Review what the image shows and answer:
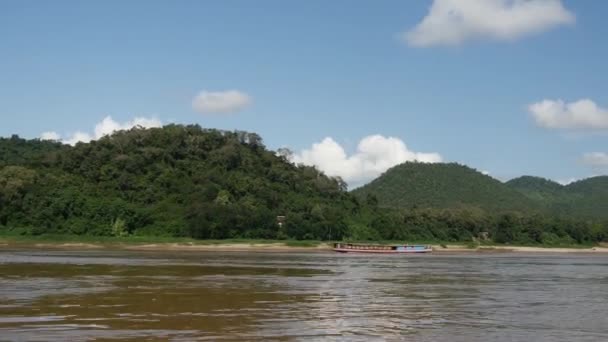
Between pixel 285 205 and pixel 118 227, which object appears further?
pixel 285 205

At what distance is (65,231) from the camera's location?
9912 centimetres

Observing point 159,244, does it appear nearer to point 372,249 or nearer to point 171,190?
point 171,190

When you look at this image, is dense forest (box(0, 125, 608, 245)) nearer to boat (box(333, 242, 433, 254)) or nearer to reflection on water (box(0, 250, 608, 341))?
boat (box(333, 242, 433, 254))

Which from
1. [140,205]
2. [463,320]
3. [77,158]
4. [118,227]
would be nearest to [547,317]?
[463,320]

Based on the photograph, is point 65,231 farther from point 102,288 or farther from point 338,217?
point 102,288

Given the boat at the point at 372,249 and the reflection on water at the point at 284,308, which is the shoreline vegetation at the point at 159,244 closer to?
the boat at the point at 372,249

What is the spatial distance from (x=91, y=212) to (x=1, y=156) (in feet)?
140

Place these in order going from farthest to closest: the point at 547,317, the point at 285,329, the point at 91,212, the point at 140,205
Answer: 1. the point at 140,205
2. the point at 91,212
3. the point at 547,317
4. the point at 285,329

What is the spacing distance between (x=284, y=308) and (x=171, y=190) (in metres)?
92.4

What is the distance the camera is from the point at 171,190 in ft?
377

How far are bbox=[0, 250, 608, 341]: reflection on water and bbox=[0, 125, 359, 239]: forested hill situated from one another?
63.1m

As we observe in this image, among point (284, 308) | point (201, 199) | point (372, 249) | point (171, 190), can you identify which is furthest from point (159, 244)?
point (284, 308)

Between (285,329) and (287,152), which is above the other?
(287,152)

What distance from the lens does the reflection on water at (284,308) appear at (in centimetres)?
1938
